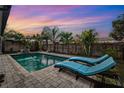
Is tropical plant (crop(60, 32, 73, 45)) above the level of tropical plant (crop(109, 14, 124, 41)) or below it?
below

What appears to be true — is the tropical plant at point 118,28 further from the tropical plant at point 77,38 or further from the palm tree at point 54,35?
the palm tree at point 54,35

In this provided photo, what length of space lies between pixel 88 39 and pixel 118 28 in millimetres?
805

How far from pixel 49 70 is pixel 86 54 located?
1.12m

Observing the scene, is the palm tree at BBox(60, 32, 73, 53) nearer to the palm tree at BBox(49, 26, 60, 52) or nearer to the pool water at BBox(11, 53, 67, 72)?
the palm tree at BBox(49, 26, 60, 52)

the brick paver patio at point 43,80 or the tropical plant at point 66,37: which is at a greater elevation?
the tropical plant at point 66,37

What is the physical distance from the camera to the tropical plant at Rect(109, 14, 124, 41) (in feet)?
11.3

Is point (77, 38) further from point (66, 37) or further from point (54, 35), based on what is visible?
point (54, 35)

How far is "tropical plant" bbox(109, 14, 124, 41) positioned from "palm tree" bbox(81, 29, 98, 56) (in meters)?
0.47

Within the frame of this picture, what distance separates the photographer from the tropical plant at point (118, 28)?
136 inches

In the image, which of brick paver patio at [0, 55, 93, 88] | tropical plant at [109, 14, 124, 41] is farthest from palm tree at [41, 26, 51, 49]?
tropical plant at [109, 14, 124, 41]

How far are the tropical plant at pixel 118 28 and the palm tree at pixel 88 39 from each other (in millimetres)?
472

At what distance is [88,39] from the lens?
3711mm

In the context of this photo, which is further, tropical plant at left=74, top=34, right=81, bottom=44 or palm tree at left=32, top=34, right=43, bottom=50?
palm tree at left=32, top=34, right=43, bottom=50

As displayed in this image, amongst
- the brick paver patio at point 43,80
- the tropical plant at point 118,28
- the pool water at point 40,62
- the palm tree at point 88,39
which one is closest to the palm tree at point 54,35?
the pool water at point 40,62
